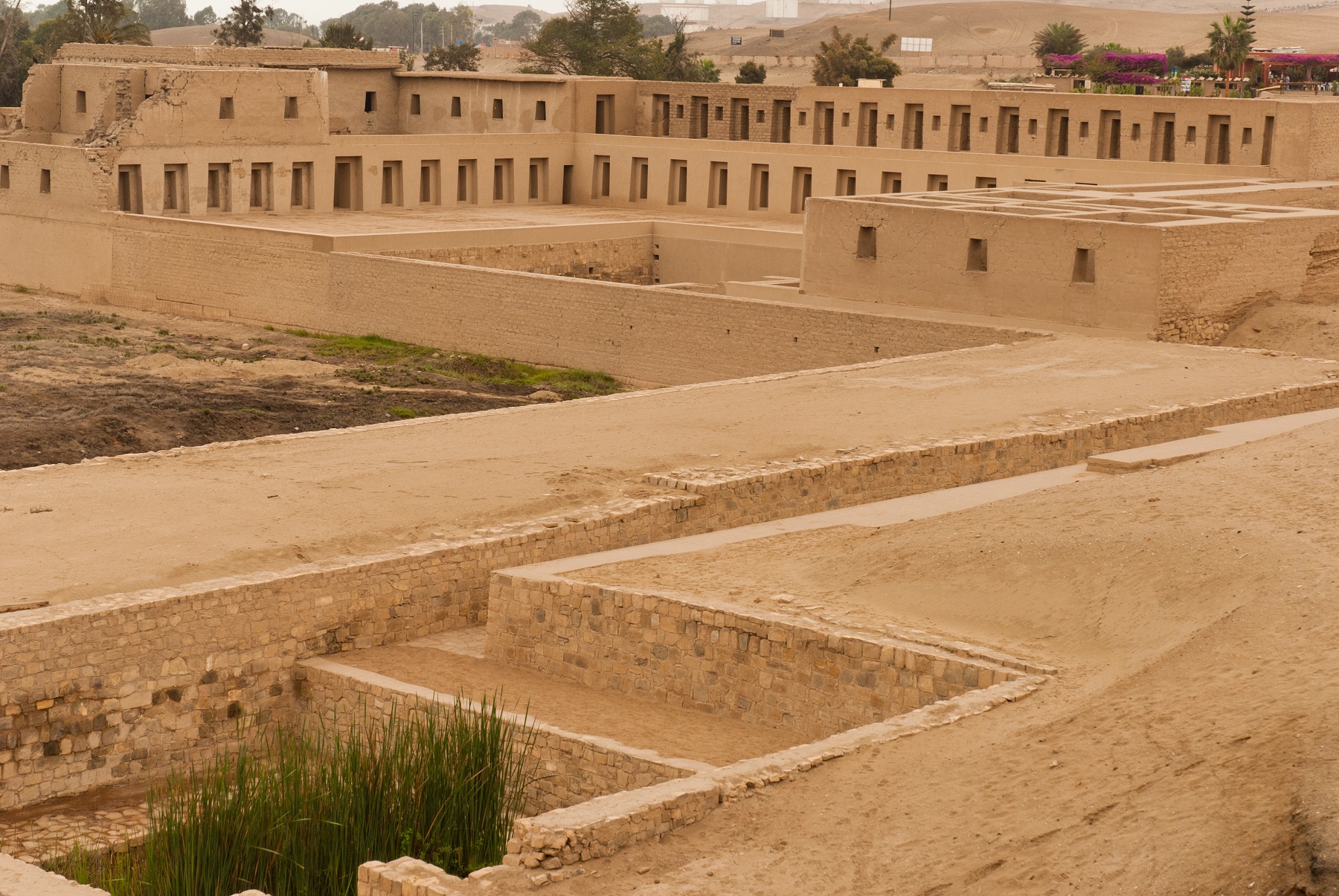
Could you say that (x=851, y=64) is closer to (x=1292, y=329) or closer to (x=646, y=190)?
(x=646, y=190)

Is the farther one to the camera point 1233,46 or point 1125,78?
point 1125,78

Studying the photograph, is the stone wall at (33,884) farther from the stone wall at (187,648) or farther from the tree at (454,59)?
the tree at (454,59)

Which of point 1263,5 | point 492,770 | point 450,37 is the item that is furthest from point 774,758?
point 1263,5

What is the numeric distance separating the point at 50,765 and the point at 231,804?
7.99ft

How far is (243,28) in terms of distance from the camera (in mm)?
69000

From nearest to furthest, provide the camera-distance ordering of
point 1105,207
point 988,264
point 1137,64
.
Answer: point 988,264, point 1105,207, point 1137,64

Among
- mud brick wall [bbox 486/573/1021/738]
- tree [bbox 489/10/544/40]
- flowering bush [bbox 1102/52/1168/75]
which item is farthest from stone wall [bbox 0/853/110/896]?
tree [bbox 489/10/544/40]

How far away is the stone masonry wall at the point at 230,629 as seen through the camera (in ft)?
31.8

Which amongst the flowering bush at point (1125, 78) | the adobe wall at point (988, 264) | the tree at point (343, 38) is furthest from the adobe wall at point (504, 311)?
the flowering bush at point (1125, 78)

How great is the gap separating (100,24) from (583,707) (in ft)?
198

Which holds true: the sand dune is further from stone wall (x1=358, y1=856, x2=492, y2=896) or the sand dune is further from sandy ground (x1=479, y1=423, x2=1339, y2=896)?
stone wall (x1=358, y1=856, x2=492, y2=896)

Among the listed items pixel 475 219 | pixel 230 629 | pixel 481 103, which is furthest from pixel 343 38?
pixel 230 629

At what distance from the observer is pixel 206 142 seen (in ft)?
104

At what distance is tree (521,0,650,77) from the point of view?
62094 mm
